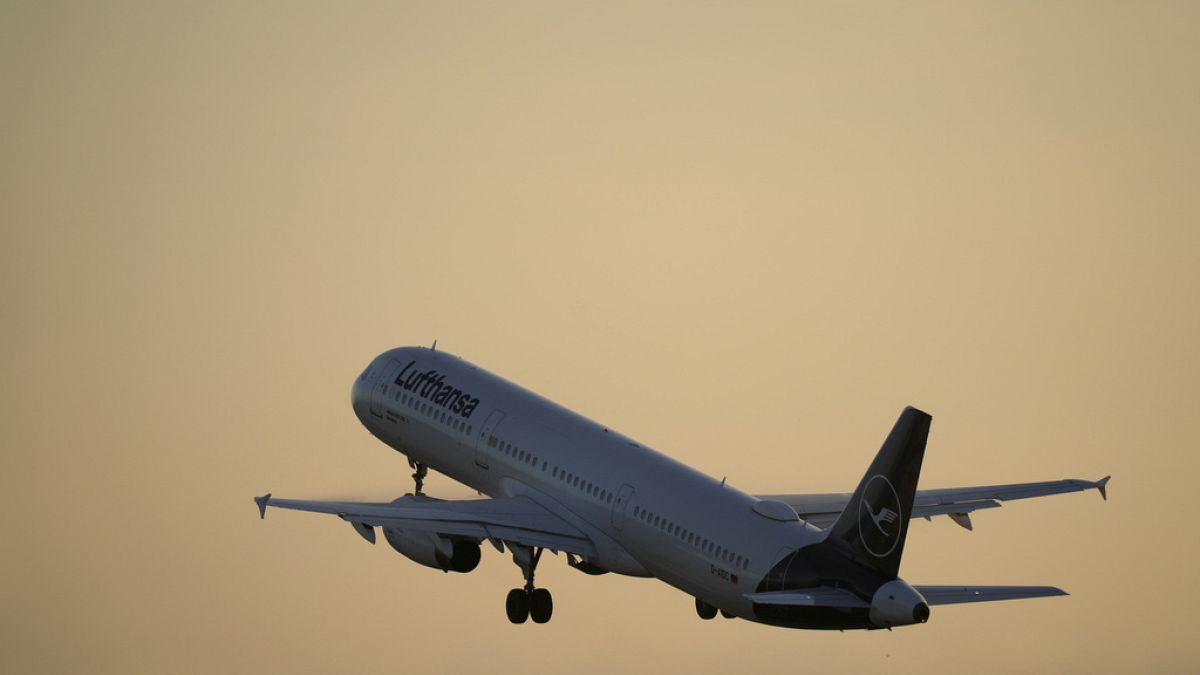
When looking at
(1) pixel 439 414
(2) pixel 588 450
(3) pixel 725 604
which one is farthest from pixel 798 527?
(1) pixel 439 414

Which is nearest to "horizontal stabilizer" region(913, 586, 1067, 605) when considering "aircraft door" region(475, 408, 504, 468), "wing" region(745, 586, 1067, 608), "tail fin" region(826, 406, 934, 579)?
"wing" region(745, 586, 1067, 608)

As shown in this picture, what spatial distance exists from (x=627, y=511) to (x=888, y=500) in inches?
462

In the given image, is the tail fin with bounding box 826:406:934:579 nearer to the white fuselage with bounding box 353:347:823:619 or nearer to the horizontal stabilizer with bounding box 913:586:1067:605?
the horizontal stabilizer with bounding box 913:586:1067:605

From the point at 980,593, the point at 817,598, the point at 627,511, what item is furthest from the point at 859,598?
the point at 627,511

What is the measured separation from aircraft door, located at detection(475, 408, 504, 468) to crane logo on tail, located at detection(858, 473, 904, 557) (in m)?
19.9

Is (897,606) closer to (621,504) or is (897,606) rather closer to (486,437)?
(621,504)

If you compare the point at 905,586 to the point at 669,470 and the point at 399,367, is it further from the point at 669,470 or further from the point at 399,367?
the point at 399,367

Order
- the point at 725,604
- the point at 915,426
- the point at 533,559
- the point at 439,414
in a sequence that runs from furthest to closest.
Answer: the point at 439,414 < the point at 533,559 < the point at 725,604 < the point at 915,426

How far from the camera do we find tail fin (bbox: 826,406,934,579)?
84375 millimetres

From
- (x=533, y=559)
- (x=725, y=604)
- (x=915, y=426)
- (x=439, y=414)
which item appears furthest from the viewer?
(x=439, y=414)

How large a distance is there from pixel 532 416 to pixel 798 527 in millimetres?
15155

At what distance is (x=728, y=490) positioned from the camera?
303 ft

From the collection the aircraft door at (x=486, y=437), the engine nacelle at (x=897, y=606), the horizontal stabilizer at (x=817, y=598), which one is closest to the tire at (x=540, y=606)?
the aircraft door at (x=486, y=437)

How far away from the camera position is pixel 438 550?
97500 mm
